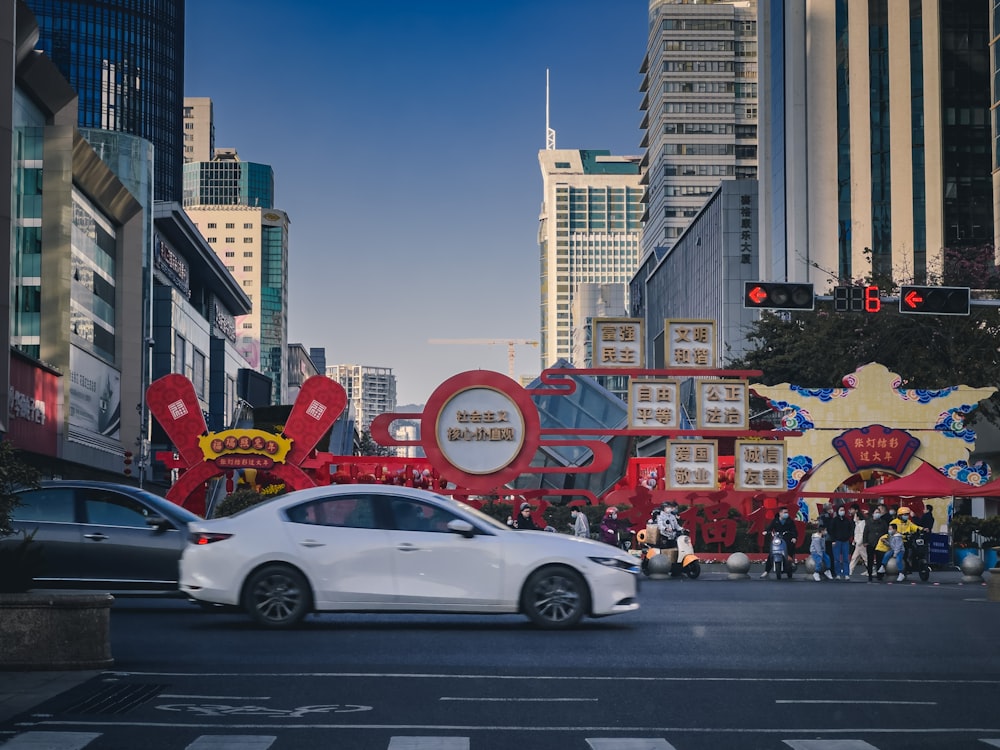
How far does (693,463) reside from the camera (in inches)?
1631

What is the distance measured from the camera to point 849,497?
145 feet

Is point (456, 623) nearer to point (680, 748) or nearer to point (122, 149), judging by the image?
point (680, 748)

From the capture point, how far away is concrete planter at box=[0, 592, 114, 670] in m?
11.7

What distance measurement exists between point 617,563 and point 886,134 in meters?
88.8

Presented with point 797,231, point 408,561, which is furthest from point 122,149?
point 408,561

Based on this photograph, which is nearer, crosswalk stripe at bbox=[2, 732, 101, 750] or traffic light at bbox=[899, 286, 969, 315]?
crosswalk stripe at bbox=[2, 732, 101, 750]

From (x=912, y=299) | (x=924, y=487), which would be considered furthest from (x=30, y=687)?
(x=924, y=487)

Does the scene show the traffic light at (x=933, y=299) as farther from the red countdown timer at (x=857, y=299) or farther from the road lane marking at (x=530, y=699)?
the road lane marking at (x=530, y=699)

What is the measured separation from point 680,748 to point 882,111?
97122 millimetres

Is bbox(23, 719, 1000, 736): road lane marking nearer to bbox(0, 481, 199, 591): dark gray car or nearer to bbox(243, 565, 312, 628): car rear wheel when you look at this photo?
bbox(243, 565, 312, 628): car rear wheel

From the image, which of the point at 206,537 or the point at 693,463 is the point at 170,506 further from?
the point at 693,463

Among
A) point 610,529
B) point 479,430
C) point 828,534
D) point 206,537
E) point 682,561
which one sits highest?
point 479,430

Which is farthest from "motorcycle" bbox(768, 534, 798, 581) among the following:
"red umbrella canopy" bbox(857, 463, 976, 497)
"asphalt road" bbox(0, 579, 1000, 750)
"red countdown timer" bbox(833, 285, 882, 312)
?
"asphalt road" bbox(0, 579, 1000, 750)

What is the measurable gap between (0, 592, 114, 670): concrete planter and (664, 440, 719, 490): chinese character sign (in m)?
30.4
